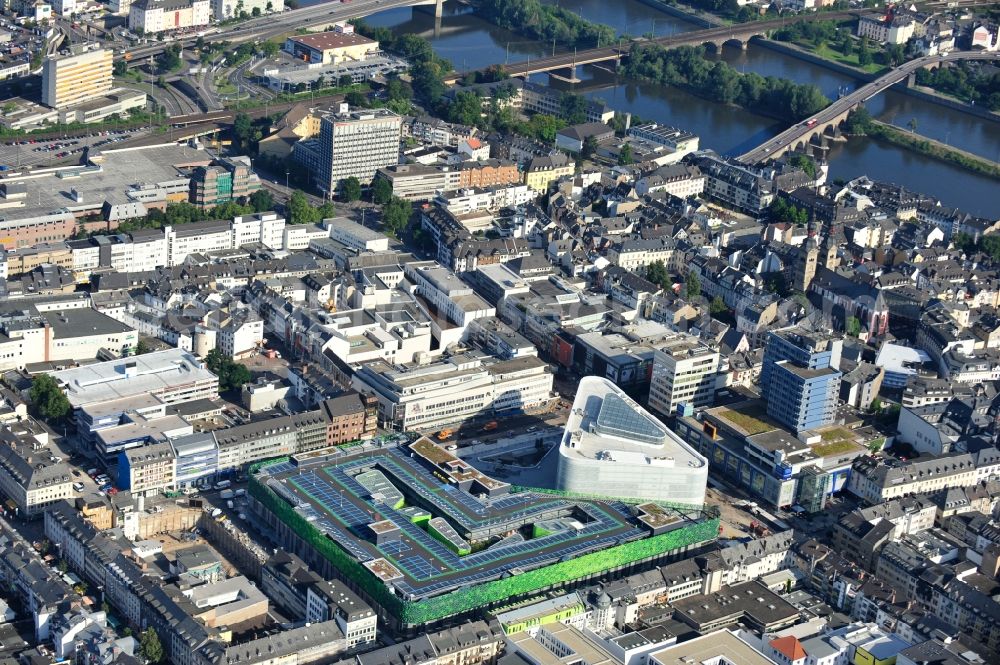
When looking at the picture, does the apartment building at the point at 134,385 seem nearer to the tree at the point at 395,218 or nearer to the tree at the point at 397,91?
the tree at the point at 395,218

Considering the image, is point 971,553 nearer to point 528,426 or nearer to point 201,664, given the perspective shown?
point 528,426

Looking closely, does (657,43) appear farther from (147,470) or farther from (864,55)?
(147,470)

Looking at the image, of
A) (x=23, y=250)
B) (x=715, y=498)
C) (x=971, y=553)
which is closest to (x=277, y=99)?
(x=23, y=250)

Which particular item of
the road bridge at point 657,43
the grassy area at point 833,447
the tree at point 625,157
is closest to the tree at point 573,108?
the tree at point 625,157

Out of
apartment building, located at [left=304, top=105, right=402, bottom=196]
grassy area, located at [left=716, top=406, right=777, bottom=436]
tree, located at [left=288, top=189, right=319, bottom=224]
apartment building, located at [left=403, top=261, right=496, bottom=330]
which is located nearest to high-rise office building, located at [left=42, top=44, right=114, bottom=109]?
apartment building, located at [left=304, top=105, right=402, bottom=196]

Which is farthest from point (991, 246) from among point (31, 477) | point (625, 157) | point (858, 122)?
point (31, 477)

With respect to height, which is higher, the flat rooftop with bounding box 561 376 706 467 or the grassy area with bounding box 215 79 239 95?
the flat rooftop with bounding box 561 376 706 467

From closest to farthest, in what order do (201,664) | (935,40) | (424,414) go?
(201,664)
(424,414)
(935,40)

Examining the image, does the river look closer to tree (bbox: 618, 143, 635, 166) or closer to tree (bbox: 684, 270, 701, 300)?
tree (bbox: 618, 143, 635, 166)
